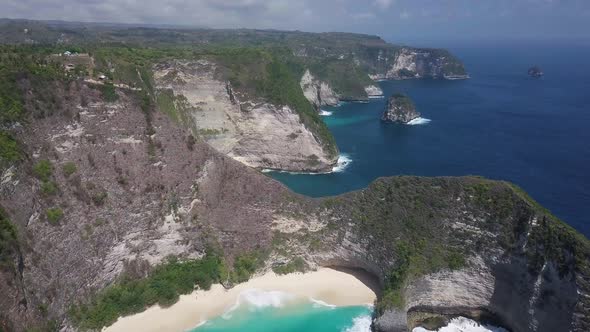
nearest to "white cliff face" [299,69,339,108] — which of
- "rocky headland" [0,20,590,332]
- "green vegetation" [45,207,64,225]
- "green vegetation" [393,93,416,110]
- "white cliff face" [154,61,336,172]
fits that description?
"green vegetation" [393,93,416,110]

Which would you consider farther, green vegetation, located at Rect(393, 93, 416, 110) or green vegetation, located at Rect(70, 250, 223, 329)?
green vegetation, located at Rect(393, 93, 416, 110)

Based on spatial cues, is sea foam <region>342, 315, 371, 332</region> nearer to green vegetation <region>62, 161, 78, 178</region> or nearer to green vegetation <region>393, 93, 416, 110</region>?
green vegetation <region>62, 161, 78, 178</region>

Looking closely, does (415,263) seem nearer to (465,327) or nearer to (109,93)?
(465,327)

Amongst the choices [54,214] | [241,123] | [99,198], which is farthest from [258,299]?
[241,123]

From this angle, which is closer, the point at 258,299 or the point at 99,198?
the point at 99,198

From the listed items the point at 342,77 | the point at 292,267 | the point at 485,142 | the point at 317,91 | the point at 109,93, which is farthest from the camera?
the point at 342,77

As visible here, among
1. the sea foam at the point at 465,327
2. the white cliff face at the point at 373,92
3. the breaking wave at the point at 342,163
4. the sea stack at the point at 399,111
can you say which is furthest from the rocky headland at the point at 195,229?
the white cliff face at the point at 373,92

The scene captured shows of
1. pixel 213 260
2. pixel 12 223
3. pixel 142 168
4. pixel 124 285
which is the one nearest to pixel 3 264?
pixel 12 223
